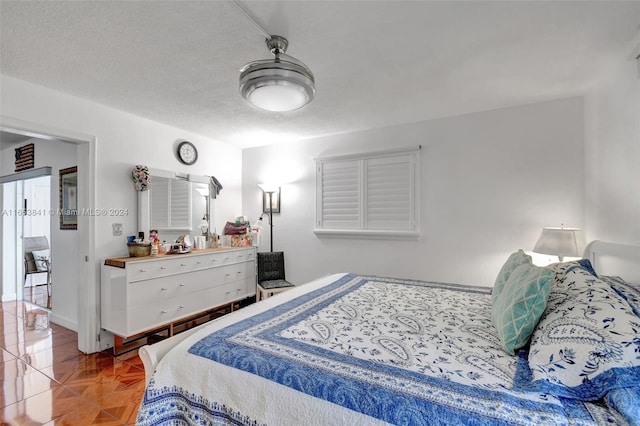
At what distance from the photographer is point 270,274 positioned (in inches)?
159

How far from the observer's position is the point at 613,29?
5.75 ft

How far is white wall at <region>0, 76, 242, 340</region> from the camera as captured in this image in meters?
2.43

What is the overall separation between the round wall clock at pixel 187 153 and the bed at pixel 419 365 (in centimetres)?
270

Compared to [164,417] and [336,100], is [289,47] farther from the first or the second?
[164,417]

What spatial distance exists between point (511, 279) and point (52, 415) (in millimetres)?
2989

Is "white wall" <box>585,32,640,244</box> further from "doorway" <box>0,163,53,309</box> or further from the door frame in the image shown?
"doorway" <box>0,163,53,309</box>

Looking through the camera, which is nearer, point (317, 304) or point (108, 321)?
point (317, 304)

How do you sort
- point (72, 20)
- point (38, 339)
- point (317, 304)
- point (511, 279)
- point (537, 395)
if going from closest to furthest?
point (537, 395), point (511, 279), point (72, 20), point (317, 304), point (38, 339)

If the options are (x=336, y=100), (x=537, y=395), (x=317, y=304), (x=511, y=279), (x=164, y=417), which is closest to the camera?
(x=537, y=395)

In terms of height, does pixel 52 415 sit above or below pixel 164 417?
below

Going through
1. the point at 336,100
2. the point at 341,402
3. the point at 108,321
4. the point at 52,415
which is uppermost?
the point at 336,100

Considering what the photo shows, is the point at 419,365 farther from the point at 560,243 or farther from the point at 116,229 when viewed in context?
the point at 116,229

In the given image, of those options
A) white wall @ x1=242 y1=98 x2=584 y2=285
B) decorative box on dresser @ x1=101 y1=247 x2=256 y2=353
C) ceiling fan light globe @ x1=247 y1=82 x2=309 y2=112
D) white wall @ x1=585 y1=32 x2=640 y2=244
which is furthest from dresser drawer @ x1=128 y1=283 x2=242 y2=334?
white wall @ x1=585 y1=32 x2=640 y2=244

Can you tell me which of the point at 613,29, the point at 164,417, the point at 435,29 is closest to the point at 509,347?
the point at 164,417
